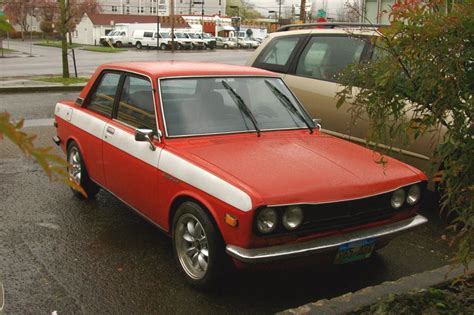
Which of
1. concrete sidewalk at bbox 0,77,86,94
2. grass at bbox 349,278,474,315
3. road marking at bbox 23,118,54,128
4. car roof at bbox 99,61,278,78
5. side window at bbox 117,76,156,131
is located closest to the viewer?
grass at bbox 349,278,474,315

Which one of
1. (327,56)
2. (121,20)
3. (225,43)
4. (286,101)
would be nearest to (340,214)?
(286,101)

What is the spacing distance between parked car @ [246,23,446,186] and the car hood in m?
1.65

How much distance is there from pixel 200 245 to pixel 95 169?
1.94m

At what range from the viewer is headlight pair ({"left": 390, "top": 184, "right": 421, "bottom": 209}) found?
3.96 metres

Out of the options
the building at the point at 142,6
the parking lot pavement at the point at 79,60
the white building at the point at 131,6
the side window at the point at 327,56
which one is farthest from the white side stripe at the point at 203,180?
the white building at the point at 131,6

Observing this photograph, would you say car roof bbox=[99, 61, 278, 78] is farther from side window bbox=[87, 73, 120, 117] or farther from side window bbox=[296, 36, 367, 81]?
side window bbox=[296, 36, 367, 81]

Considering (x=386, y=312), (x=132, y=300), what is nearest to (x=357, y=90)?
(x=386, y=312)

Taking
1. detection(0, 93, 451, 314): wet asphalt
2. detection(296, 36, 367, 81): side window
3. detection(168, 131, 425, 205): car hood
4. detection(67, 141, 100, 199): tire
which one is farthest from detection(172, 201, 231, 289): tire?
detection(296, 36, 367, 81): side window

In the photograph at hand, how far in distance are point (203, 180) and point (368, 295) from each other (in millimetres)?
1324

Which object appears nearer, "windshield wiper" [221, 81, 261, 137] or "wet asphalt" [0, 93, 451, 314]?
"wet asphalt" [0, 93, 451, 314]

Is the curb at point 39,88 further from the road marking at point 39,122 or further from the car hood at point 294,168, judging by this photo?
the car hood at point 294,168

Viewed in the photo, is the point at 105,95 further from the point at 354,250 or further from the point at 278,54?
the point at 354,250

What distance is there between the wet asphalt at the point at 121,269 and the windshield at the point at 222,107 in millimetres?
1132

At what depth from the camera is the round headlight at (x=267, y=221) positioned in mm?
3418
